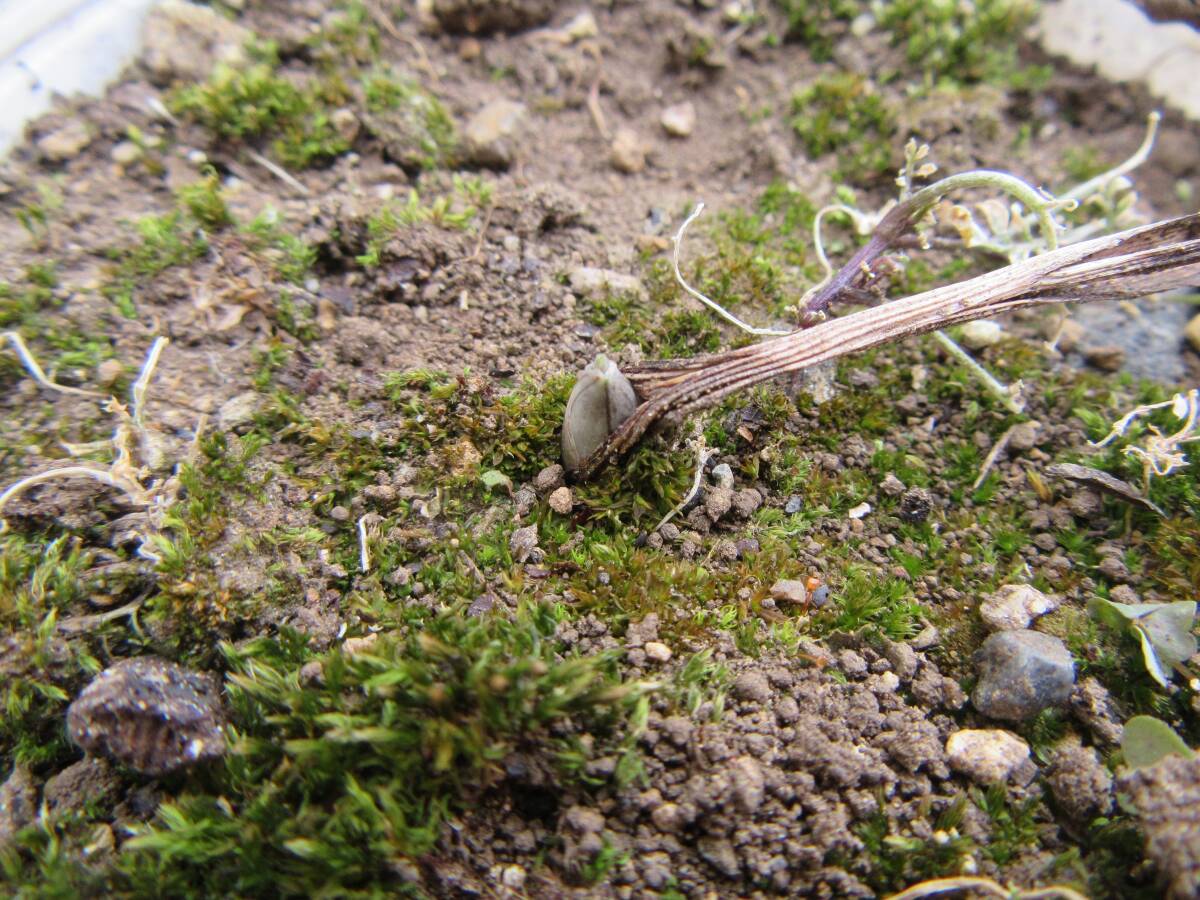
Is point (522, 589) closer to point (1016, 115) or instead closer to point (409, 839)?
point (409, 839)

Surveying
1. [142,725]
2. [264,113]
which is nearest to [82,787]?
[142,725]

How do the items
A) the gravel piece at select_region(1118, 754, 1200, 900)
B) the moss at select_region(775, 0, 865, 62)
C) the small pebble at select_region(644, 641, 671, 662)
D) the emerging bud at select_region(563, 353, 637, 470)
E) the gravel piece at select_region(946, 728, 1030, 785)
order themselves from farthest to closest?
the moss at select_region(775, 0, 865, 62), the emerging bud at select_region(563, 353, 637, 470), the small pebble at select_region(644, 641, 671, 662), the gravel piece at select_region(946, 728, 1030, 785), the gravel piece at select_region(1118, 754, 1200, 900)

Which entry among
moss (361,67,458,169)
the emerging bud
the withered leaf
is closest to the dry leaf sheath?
the emerging bud

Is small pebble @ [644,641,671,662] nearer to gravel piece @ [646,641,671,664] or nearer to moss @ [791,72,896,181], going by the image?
gravel piece @ [646,641,671,664]

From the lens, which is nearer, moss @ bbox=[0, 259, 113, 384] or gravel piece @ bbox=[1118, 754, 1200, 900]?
gravel piece @ bbox=[1118, 754, 1200, 900]

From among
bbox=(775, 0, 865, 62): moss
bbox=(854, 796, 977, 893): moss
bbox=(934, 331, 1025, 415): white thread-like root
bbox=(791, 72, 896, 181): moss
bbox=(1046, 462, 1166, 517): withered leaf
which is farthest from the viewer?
bbox=(775, 0, 865, 62): moss

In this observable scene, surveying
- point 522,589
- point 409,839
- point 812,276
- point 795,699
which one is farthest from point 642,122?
point 409,839

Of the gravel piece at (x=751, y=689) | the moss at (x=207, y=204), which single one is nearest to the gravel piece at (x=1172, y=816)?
the gravel piece at (x=751, y=689)
